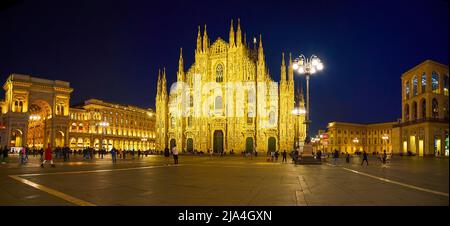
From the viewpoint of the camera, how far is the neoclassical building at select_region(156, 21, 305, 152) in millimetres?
68000

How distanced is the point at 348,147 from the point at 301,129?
62.8m

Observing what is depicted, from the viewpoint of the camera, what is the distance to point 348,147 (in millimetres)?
125250

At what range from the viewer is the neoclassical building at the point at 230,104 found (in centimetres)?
6800

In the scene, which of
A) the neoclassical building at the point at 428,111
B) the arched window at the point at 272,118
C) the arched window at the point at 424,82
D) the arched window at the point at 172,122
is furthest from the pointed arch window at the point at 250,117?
the arched window at the point at 424,82

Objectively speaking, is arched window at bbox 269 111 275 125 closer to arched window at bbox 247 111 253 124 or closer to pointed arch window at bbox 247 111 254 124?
pointed arch window at bbox 247 111 254 124

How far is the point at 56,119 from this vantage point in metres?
86.0

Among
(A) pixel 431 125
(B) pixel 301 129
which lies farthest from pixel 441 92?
Result: (B) pixel 301 129

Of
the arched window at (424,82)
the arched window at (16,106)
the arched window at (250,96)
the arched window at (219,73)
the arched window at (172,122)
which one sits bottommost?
the arched window at (172,122)

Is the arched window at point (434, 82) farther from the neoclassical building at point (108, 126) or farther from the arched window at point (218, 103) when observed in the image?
the neoclassical building at point (108, 126)

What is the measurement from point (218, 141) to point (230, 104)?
797 cm

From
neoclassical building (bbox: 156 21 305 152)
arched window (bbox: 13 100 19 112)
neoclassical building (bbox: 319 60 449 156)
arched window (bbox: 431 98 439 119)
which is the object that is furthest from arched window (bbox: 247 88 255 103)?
arched window (bbox: 13 100 19 112)

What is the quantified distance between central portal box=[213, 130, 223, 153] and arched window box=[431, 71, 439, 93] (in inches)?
1501

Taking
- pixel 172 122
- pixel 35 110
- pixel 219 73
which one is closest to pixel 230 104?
pixel 219 73

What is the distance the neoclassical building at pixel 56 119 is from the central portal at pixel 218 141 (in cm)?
1803
